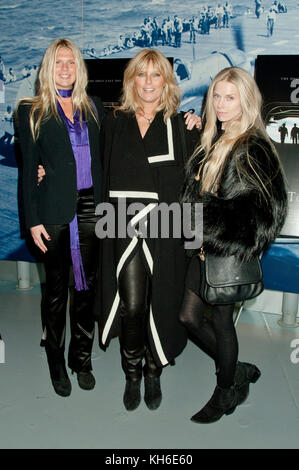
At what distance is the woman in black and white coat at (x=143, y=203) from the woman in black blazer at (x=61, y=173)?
9 cm

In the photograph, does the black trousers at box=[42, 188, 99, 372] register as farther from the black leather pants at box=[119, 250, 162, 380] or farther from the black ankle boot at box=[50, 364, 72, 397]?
the black leather pants at box=[119, 250, 162, 380]

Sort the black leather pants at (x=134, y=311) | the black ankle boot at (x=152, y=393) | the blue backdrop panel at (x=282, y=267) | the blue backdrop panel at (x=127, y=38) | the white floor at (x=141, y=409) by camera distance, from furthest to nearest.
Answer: the blue backdrop panel at (x=282, y=267) < the blue backdrop panel at (x=127, y=38) < the black ankle boot at (x=152, y=393) < the black leather pants at (x=134, y=311) < the white floor at (x=141, y=409)

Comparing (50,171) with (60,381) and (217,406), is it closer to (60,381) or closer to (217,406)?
(60,381)

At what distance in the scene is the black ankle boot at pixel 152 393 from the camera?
80.4 inches

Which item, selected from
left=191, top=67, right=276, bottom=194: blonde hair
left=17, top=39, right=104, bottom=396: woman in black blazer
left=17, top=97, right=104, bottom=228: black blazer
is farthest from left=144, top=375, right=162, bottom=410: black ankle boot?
left=191, top=67, right=276, bottom=194: blonde hair

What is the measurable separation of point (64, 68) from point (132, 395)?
1522 mm

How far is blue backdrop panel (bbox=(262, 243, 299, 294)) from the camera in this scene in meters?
2.91

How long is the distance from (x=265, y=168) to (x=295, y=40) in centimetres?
151

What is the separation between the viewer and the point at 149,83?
186 cm

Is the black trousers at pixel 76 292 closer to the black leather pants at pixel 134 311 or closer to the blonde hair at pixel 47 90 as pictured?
the black leather pants at pixel 134 311

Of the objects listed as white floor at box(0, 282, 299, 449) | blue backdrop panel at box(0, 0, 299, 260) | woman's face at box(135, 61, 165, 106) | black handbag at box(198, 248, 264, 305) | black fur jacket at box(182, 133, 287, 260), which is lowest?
white floor at box(0, 282, 299, 449)

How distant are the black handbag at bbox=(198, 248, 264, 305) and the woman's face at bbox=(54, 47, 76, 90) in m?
0.98

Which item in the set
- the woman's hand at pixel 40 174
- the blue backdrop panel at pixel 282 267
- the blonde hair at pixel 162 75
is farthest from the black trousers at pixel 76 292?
the blue backdrop panel at pixel 282 267

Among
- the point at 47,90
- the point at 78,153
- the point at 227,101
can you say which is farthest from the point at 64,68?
the point at 227,101
